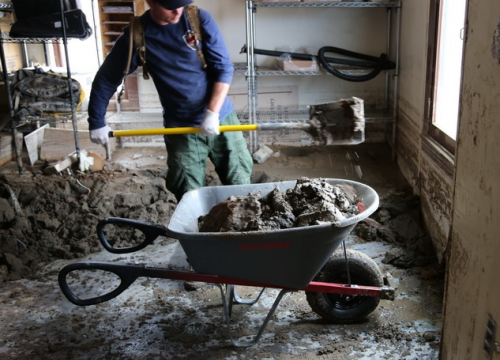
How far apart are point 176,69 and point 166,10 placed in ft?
1.02

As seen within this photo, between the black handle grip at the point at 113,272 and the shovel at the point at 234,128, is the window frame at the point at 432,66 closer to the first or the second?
the shovel at the point at 234,128

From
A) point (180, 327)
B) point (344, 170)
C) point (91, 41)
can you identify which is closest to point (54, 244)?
point (180, 327)

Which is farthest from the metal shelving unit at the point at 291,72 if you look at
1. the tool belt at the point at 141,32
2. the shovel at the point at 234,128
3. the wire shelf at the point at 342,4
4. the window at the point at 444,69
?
the shovel at the point at 234,128

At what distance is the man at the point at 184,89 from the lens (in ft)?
8.57

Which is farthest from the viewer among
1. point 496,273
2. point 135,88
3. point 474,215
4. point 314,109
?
point 135,88

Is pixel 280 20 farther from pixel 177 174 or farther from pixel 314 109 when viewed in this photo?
pixel 314 109

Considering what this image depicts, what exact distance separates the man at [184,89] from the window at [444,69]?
4.24 feet

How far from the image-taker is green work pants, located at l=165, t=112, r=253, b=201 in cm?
276

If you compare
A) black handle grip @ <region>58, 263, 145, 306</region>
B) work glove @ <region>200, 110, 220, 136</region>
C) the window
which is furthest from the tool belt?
the window

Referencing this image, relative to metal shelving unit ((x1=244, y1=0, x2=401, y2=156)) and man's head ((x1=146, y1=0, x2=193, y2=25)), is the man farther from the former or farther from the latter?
metal shelving unit ((x1=244, y1=0, x2=401, y2=156))

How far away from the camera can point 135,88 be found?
552 cm

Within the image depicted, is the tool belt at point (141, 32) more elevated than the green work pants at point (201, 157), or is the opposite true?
Result: the tool belt at point (141, 32)

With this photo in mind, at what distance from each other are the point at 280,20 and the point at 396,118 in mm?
1576

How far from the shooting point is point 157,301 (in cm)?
263
